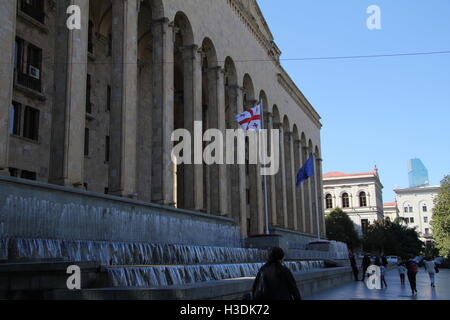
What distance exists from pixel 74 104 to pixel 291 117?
33.3 metres

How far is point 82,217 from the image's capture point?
15.0 metres

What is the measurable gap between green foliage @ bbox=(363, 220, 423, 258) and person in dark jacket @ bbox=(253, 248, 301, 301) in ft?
227

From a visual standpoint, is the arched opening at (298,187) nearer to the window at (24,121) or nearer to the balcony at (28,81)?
the window at (24,121)

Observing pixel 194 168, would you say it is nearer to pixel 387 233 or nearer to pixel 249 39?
pixel 249 39

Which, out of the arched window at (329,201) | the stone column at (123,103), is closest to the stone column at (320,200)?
the stone column at (123,103)

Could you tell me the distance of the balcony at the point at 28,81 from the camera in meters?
20.7

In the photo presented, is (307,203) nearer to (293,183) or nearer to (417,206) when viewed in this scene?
(293,183)

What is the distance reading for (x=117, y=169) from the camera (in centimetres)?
1847

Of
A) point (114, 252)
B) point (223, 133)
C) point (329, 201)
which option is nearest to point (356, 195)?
point (329, 201)

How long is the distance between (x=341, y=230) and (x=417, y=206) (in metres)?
73.8

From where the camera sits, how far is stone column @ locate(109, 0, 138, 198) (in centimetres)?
1848

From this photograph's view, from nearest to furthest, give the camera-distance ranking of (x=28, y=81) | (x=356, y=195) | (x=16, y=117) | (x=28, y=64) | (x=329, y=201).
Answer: (x=16, y=117) → (x=28, y=81) → (x=28, y=64) → (x=356, y=195) → (x=329, y=201)

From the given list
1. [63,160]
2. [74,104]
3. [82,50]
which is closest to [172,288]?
[63,160]

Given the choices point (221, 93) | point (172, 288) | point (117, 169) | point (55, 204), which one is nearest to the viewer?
point (172, 288)
